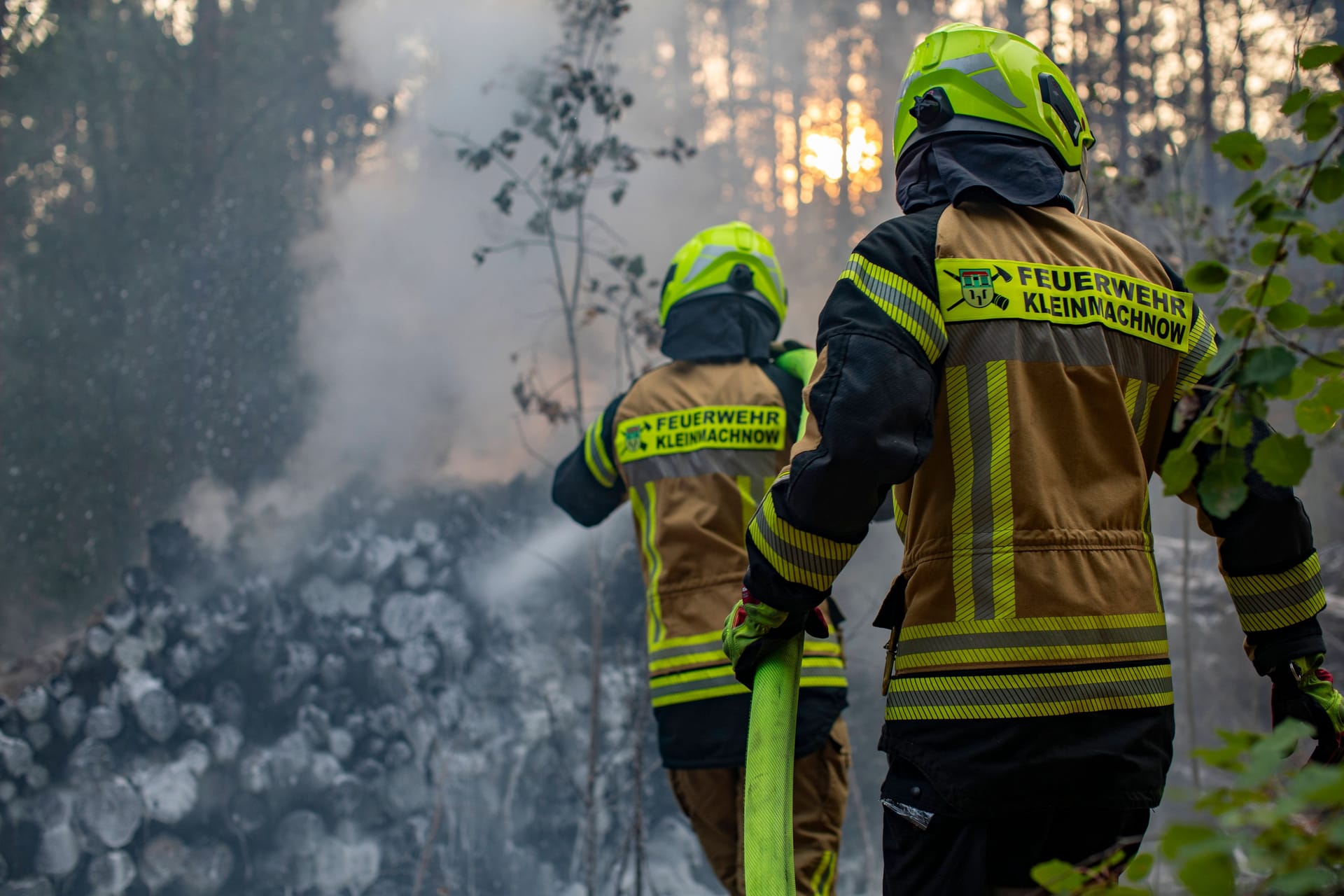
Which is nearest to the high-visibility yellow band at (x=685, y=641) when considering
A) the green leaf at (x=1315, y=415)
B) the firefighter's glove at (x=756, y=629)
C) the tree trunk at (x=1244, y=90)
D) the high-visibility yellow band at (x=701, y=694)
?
the high-visibility yellow band at (x=701, y=694)

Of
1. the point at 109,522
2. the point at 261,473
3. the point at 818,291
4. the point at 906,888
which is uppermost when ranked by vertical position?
the point at 818,291

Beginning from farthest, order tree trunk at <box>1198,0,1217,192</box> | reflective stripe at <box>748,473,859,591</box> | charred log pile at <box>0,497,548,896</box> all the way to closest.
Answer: tree trunk at <box>1198,0,1217,192</box> < charred log pile at <box>0,497,548,896</box> < reflective stripe at <box>748,473,859,591</box>

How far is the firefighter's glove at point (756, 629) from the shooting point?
1.57m

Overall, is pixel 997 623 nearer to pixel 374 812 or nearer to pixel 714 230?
pixel 714 230

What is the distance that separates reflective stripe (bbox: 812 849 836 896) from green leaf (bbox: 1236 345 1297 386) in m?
2.02

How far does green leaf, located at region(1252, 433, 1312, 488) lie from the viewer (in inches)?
30.9

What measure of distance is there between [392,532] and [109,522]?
156cm

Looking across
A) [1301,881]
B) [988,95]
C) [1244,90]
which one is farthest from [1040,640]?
[1244,90]

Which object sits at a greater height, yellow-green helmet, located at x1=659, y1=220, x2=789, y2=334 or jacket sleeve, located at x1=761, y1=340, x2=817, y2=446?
yellow-green helmet, located at x1=659, y1=220, x2=789, y2=334

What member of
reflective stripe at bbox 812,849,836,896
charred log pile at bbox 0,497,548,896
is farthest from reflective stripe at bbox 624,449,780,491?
charred log pile at bbox 0,497,548,896

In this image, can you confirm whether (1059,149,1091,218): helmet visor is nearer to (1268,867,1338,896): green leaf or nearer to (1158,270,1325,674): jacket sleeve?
(1158,270,1325,674): jacket sleeve

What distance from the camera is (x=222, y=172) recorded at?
6.09 meters

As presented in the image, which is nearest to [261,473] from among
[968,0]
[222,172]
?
[222,172]

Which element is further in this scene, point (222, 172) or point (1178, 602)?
point (1178, 602)
